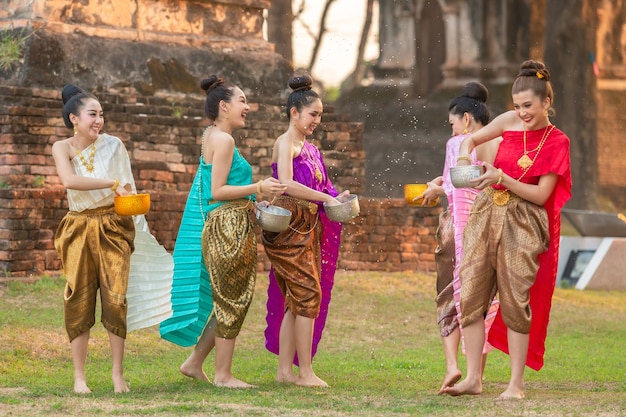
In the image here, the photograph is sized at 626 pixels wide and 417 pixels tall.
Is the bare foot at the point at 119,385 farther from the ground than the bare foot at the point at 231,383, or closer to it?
farther from the ground

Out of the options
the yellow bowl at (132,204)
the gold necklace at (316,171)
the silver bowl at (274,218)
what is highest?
the gold necklace at (316,171)

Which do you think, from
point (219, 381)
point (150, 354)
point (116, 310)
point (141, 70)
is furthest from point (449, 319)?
point (141, 70)

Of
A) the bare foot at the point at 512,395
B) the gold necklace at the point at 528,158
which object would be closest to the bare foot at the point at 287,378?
the bare foot at the point at 512,395

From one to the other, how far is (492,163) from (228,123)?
4.89 feet

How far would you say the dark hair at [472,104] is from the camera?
322 inches

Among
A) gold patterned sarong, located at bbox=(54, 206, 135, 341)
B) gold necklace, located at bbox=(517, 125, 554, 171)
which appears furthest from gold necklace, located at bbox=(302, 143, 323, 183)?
gold necklace, located at bbox=(517, 125, 554, 171)

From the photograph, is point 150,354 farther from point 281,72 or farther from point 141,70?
point 281,72

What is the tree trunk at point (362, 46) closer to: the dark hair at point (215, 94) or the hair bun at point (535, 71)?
the dark hair at point (215, 94)

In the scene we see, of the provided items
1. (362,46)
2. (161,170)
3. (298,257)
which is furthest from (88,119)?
(362,46)

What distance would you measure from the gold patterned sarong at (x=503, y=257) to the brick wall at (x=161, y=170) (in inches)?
204

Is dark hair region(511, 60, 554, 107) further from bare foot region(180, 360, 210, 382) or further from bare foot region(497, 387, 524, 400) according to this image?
bare foot region(180, 360, 210, 382)

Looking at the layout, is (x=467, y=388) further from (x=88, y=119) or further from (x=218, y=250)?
(x=88, y=119)

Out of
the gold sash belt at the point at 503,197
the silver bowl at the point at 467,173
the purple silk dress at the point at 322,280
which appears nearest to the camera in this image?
the silver bowl at the point at 467,173

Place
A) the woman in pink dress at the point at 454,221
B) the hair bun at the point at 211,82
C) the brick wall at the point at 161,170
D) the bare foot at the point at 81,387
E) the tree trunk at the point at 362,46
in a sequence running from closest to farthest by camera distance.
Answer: the bare foot at the point at 81,387, the woman in pink dress at the point at 454,221, the hair bun at the point at 211,82, the brick wall at the point at 161,170, the tree trunk at the point at 362,46
